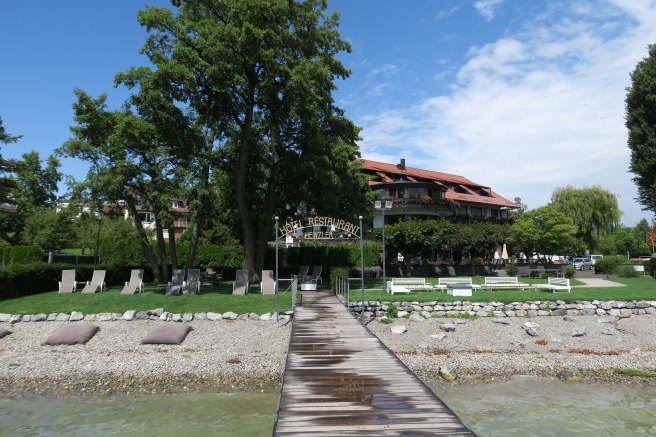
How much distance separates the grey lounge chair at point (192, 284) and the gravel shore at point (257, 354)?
140 inches

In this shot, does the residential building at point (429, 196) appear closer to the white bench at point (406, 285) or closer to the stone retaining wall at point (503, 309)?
the white bench at point (406, 285)

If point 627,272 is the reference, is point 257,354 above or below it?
below

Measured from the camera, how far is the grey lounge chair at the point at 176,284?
19453 mm

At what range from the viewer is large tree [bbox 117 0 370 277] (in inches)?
763

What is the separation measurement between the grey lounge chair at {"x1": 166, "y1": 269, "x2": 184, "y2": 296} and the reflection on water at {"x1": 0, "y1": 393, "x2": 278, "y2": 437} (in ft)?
29.9

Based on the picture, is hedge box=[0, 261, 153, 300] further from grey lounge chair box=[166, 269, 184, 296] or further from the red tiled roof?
the red tiled roof

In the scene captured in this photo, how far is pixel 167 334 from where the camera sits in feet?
47.6

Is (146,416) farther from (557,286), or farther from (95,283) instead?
(557,286)

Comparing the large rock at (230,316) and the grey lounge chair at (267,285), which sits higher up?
the grey lounge chair at (267,285)

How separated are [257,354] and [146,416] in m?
4.13

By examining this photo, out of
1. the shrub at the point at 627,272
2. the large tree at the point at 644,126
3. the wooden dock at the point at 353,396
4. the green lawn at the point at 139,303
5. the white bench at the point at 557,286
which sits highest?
the large tree at the point at 644,126

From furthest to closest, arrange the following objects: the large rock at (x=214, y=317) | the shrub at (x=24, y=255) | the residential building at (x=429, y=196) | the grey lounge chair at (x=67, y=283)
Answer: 1. the residential building at (x=429, y=196)
2. the shrub at (x=24, y=255)
3. the grey lounge chair at (x=67, y=283)
4. the large rock at (x=214, y=317)

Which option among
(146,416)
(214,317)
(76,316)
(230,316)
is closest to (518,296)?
(230,316)

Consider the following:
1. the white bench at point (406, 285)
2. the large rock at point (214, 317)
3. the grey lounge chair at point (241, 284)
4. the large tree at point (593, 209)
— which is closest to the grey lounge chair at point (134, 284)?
the grey lounge chair at point (241, 284)
